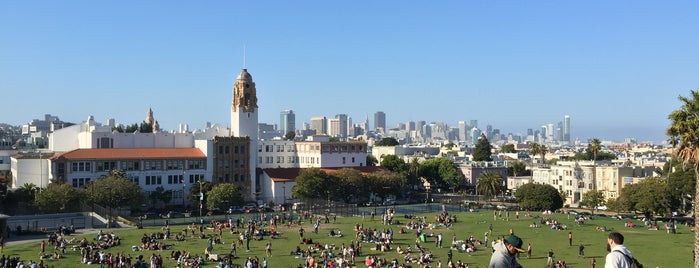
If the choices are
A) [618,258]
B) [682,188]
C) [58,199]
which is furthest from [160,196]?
[618,258]

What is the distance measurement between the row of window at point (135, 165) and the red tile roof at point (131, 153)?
0.63 metres

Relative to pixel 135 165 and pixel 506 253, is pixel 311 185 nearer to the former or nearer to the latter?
pixel 135 165

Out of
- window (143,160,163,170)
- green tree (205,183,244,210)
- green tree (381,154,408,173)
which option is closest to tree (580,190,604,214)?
green tree (381,154,408,173)

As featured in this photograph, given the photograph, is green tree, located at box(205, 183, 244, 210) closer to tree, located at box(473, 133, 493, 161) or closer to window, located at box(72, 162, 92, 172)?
window, located at box(72, 162, 92, 172)

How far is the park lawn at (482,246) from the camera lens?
43.5 m

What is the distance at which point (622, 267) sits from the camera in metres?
8.07

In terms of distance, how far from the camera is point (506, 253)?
A: 863 cm

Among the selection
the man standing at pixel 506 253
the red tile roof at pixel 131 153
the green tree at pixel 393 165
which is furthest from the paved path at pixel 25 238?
the green tree at pixel 393 165

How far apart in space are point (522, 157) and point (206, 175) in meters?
109

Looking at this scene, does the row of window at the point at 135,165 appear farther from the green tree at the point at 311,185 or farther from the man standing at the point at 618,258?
the man standing at the point at 618,258

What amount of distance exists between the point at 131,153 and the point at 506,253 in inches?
3270

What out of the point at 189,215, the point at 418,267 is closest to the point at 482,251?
the point at 418,267

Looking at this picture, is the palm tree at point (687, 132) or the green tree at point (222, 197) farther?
the green tree at point (222, 197)

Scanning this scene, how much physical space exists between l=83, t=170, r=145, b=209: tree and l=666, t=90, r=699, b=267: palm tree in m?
54.7
